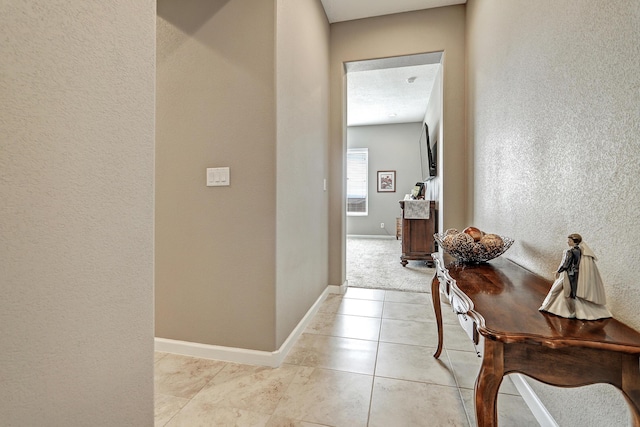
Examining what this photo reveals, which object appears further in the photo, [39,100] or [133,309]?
[133,309]

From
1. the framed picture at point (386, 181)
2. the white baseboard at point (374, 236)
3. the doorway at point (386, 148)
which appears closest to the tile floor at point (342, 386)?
the doorway at point (386, 148)

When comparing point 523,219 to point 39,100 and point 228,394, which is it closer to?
point 228,394

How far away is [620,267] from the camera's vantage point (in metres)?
0.85

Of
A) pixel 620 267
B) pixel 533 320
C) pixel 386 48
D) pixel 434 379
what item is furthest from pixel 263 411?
pixel 386 48

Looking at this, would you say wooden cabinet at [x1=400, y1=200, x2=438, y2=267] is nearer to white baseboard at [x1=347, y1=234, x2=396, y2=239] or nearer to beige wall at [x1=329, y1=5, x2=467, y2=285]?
beige wall at [x1=329, y1=5, x2=467, y2=285]

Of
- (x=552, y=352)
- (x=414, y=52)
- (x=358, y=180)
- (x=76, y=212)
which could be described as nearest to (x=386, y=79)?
(x=414, y=52)

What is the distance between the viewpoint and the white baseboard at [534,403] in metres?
1.23

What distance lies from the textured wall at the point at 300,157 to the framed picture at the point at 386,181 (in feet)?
16.0

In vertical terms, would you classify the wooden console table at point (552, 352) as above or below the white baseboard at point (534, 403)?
above

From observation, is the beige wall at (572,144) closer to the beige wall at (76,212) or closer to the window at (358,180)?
the beige wall at (76,212)

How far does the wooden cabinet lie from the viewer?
4.33 metres

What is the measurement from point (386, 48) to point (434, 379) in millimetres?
2844

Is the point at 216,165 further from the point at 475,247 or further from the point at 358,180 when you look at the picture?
the point at 358,180

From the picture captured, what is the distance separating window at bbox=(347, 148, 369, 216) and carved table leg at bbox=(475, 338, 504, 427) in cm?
696
